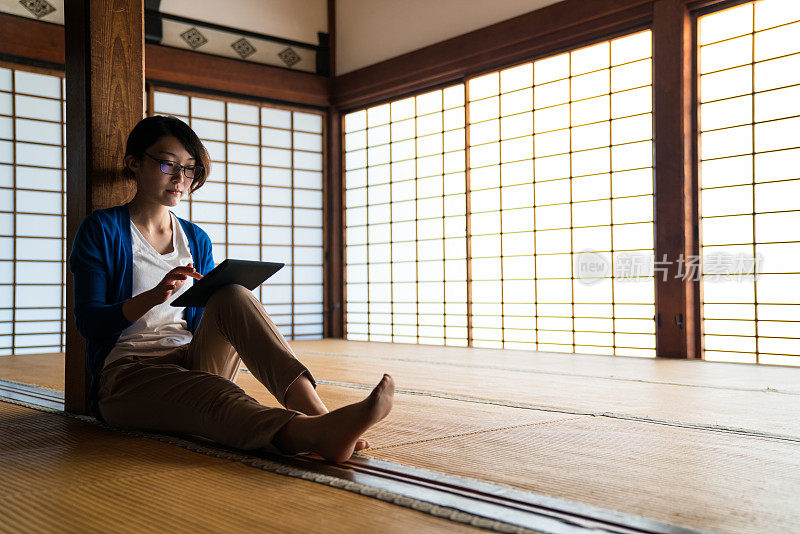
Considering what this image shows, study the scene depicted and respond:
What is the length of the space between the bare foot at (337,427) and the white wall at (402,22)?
175 inches

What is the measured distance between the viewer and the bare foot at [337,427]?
1417mm

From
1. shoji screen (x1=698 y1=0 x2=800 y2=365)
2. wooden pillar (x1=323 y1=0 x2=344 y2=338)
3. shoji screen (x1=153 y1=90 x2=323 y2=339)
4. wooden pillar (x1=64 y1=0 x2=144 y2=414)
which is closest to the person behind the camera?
wooden pillar (x1=64 y1=0 x2=144 y2=414)

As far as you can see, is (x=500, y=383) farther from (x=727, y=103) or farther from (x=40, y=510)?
(x=727, y=103)

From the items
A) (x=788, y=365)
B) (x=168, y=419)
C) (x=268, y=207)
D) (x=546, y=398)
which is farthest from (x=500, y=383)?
(x=268, y=207)

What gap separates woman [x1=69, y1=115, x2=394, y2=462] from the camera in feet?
5.20

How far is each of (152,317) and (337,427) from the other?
0.81 meters

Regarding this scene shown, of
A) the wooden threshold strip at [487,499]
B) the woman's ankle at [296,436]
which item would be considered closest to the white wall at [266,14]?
the woman's ankle at [296,436]

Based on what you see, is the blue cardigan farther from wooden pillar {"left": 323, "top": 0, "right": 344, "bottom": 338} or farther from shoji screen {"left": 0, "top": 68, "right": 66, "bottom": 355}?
wooden pillar {"left": 323, "top": 0, "right": 344, "bottom": 338}

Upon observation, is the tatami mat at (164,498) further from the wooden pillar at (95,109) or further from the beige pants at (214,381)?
the wooden pillar at (95,109)

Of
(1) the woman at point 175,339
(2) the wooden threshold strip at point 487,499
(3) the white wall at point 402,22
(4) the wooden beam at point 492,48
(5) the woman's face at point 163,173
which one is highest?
(3) the white wall at point 402,22

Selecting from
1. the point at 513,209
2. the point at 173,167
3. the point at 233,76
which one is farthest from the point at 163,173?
the point at 233,76

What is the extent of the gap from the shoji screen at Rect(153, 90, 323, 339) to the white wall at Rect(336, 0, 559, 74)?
75 centimetres

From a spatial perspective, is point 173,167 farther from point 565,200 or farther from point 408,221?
point 408,221

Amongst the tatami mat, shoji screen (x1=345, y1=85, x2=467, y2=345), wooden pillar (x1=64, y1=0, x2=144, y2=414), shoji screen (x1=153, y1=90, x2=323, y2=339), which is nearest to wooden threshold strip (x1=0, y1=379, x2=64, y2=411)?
wooden pillar (x1=64, y1=0, x2=144, y2=414)
